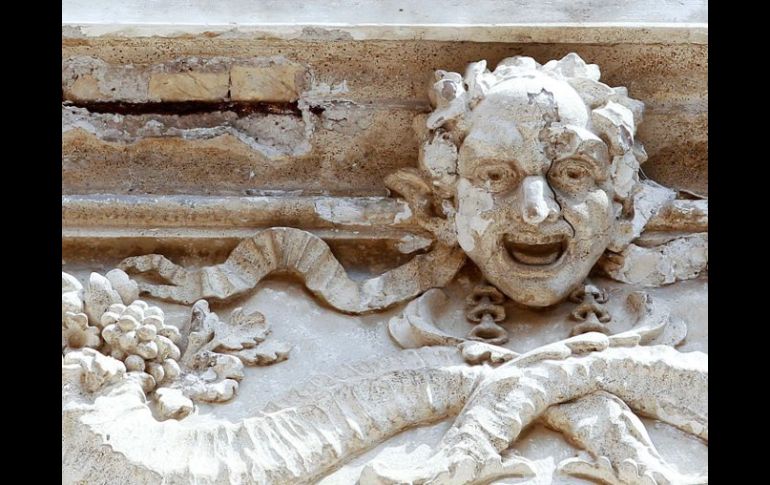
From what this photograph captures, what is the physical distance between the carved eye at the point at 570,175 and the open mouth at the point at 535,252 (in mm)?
95

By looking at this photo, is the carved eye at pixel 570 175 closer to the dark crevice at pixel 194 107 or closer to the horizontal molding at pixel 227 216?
the horizontal molding at pixel 227 216

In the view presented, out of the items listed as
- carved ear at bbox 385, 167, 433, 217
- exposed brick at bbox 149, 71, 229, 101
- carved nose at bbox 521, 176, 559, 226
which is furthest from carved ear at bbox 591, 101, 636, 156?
exposed brick at bbox 149, 71, 229, 101

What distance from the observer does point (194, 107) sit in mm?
2742

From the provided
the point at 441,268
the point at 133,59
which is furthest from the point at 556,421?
the point at 133,59

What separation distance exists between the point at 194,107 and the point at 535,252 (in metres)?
0.69

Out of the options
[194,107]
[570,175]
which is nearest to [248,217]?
[194,107]

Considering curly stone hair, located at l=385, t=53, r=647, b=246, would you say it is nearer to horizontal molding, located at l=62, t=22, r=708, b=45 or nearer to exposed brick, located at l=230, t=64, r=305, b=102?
horizontal molding, located at l=62, t=22, r=708, b=45

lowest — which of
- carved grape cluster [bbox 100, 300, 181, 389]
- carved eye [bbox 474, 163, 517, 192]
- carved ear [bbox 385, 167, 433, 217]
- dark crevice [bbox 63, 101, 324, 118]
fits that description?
carved grape cluster [bbox 100, 300, 181, 389]

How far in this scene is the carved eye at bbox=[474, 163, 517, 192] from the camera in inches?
98.1

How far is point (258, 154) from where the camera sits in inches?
107

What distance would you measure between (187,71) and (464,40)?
0.50m

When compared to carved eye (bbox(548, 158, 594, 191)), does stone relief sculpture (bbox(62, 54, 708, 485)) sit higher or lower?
lower

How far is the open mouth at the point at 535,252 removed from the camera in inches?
98.6

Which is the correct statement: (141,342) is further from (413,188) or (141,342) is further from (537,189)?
(537,189)
